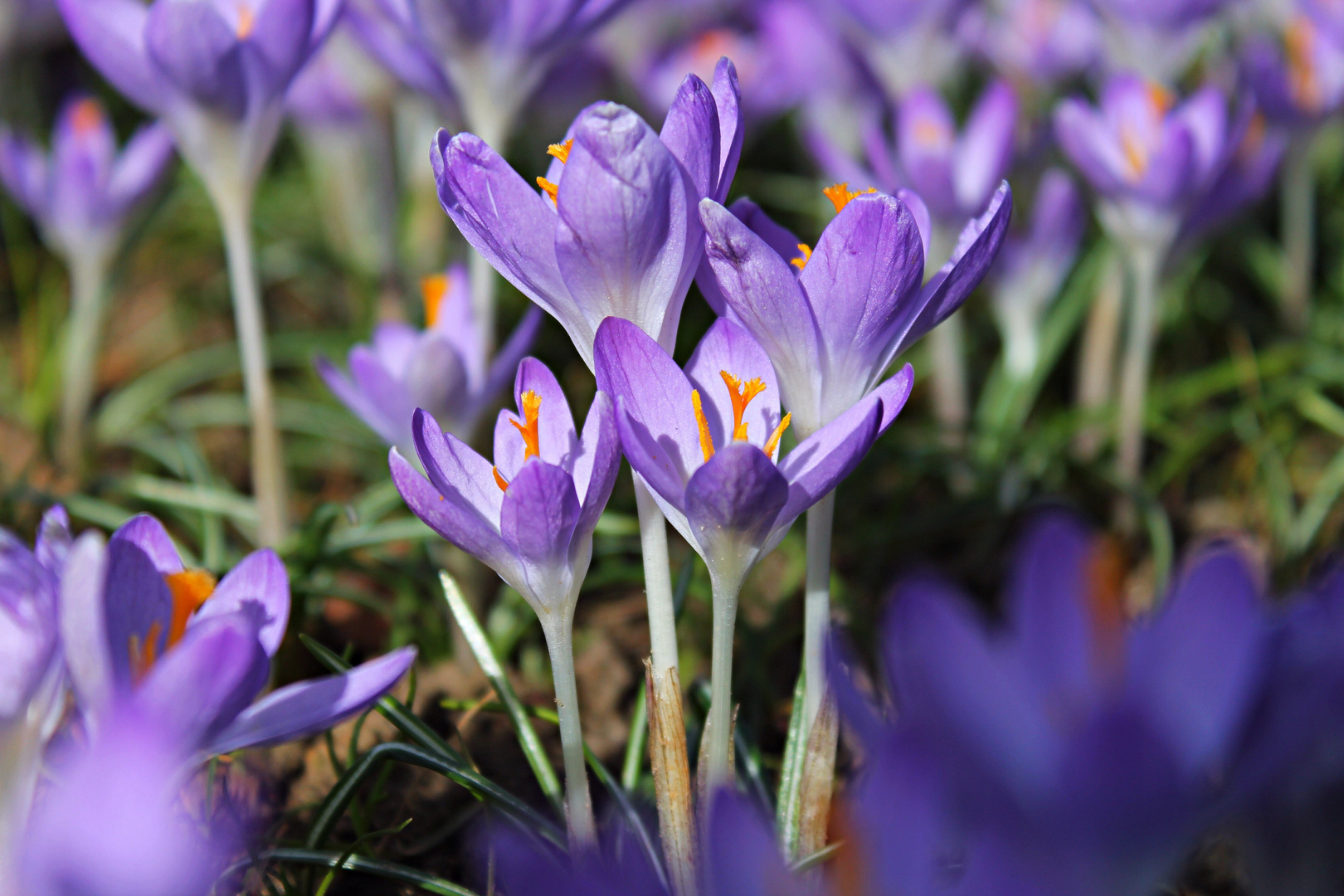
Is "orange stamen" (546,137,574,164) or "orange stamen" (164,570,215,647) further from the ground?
"orange stamen" (546,137,574,164)

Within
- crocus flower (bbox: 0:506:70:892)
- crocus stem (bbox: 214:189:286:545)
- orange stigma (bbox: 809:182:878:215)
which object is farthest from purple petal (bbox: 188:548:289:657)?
crocus stem (bbox: 214:189:286:545)

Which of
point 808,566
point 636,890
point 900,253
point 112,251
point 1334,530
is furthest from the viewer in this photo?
point 112,251

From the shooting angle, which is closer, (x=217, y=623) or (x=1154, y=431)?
(x=217, y=623)

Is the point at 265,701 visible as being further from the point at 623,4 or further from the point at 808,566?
the point at 623,4

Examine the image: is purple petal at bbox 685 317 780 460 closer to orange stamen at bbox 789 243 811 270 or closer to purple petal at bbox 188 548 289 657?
orange stamen at bbox 789 243 811 270

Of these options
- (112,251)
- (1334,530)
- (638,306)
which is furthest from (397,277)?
(1334,530)

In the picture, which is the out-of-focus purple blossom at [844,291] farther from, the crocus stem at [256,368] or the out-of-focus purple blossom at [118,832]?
the crocus stem at [256,368]
